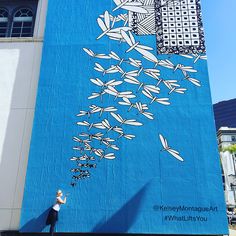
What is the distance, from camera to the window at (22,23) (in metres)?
13.8

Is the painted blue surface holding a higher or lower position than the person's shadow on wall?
higher

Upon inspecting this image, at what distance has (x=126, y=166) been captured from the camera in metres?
9.58

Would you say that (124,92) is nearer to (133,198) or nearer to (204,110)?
(204,110)

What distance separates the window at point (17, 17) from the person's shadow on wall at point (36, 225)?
32.0ft

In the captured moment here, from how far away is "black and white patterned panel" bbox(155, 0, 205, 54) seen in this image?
11.2 metres

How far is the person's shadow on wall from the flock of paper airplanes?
1.65 meters

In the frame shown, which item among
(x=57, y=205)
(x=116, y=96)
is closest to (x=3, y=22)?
(x=116, y=96)

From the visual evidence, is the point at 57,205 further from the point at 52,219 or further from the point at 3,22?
the point at 3,22

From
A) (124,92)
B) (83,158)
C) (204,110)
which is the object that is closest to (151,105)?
(124,92)

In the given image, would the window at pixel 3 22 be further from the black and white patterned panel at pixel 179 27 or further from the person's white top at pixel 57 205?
the person's white top at pixel 57 205

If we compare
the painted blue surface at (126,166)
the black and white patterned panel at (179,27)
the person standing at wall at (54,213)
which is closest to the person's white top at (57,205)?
the person standing at wall at (54,213)

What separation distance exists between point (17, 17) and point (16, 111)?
6.43 meters

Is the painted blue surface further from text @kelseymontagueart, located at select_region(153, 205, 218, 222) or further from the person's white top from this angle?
the person's white top

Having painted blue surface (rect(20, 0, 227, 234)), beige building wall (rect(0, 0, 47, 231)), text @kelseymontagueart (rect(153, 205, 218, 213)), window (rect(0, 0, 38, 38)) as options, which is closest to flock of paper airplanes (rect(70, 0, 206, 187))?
painted blue surface (rect(20, 0, 227, 234))
